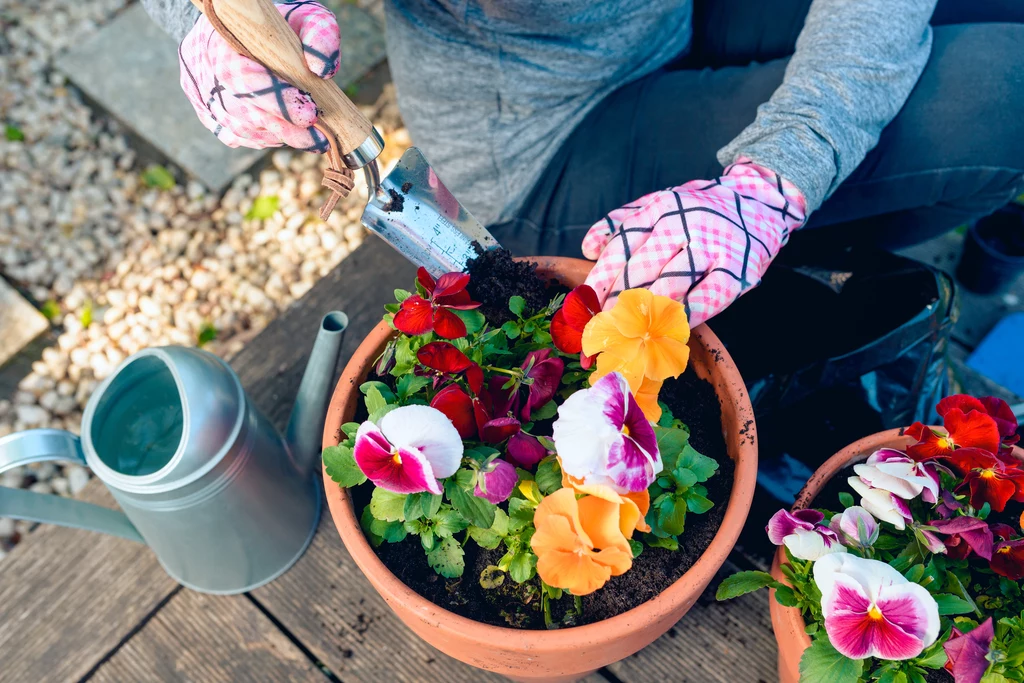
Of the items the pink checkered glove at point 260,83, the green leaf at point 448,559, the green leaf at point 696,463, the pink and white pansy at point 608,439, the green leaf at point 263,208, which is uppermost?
the pink checkered glove at point 260,83

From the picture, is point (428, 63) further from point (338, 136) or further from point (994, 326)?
point (994, 326)

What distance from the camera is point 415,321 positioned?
70 centimetres

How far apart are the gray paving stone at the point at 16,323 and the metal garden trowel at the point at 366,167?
1356mm

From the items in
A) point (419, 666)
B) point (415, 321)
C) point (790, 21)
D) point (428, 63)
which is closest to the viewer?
point (415, 321)

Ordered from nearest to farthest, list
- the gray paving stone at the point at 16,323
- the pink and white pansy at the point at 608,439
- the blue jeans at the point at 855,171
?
the pink and white pansy at the point at 608,439 < the blue jeans at the point at 855,171 < the gray paving stone at the point at 16,323

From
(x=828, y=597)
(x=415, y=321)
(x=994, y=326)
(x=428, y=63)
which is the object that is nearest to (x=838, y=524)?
(x=828, y=597)

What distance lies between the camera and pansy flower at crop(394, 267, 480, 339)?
703mm

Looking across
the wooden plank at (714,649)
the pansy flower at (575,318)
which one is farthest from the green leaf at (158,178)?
the wooden plank at (714,649)

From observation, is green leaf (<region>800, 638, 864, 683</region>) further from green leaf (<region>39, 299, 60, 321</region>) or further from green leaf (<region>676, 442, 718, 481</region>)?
green leaf (<region>39, 299, 60, 321</region>)

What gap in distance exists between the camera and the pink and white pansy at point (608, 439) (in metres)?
0.56

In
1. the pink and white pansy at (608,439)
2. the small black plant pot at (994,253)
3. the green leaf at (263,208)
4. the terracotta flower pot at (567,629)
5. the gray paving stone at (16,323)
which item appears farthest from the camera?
the green leaf at (263,208)

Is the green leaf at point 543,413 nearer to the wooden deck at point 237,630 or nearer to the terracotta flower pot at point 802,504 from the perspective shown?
the terracotta flower pot at point 802,504

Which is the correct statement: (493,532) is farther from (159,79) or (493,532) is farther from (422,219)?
(159,79)

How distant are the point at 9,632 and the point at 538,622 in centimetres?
82
